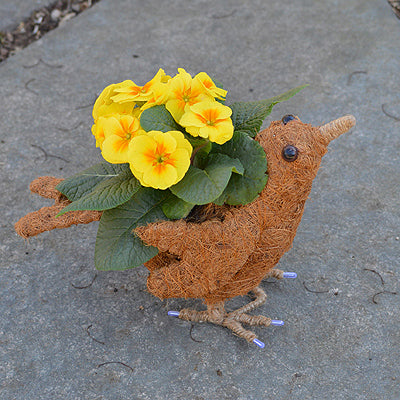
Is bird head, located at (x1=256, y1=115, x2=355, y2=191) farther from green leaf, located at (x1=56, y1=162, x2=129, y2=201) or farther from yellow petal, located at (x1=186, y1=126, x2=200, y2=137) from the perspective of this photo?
green leaf, located at (x1=56, y1=162, x2=129, y2=201)

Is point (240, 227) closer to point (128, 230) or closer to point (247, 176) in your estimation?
point (247, 176)

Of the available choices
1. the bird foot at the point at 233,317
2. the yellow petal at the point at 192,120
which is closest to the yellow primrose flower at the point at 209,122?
the yellow petal at the point at 192,120

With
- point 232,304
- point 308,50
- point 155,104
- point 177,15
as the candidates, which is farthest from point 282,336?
point 177,15

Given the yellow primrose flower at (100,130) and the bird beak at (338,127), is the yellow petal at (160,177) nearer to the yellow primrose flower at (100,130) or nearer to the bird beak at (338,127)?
the yellow primrose flower at (100,130)

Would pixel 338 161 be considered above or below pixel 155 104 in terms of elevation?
below

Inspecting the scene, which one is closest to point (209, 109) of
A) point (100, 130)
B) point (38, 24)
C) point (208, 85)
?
point (208, 85)

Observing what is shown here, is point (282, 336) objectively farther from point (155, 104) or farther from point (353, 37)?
point (353, 37)
